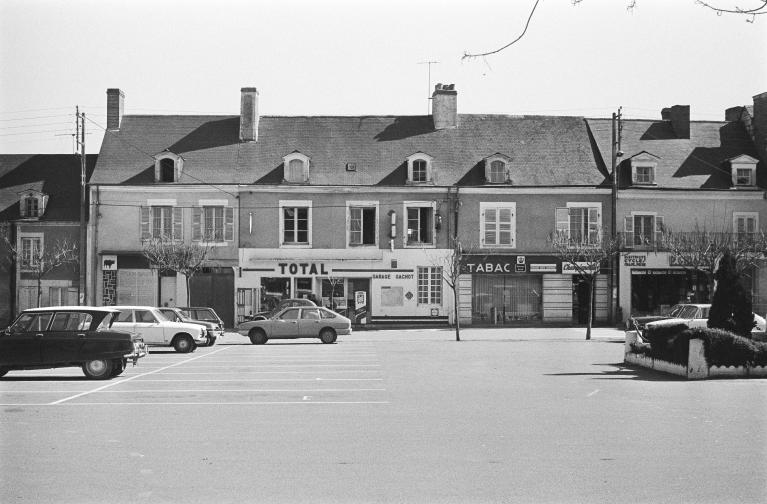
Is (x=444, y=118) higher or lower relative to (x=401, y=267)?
higher

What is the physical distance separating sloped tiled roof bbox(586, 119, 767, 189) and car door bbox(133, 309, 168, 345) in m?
24.2

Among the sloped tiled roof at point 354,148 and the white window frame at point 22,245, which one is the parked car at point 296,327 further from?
the white window frame at point 22,245

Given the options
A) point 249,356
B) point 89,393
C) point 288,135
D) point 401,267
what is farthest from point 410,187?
A: point 89,393

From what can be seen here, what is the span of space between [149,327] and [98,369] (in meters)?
8.14

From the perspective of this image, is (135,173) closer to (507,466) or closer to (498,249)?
(498,249)

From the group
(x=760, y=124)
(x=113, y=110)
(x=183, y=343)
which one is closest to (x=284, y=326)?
(x=183, y=343)

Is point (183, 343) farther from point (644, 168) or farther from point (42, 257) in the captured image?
point (644, 168)

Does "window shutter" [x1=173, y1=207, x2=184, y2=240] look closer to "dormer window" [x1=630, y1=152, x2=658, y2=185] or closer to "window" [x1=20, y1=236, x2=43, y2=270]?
"window" [x1=20, y1=236, x2=43, y2=270]

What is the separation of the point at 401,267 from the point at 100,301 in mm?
13799

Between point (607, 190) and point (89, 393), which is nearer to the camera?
point (89, 393)

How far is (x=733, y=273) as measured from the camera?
20453 mm

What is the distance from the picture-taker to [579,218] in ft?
140

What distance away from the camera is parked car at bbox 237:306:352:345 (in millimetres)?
31641

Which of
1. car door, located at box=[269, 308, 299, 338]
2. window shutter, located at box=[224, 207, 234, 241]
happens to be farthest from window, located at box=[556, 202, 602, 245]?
car door, located at box=[269, 308, 299, 338]
